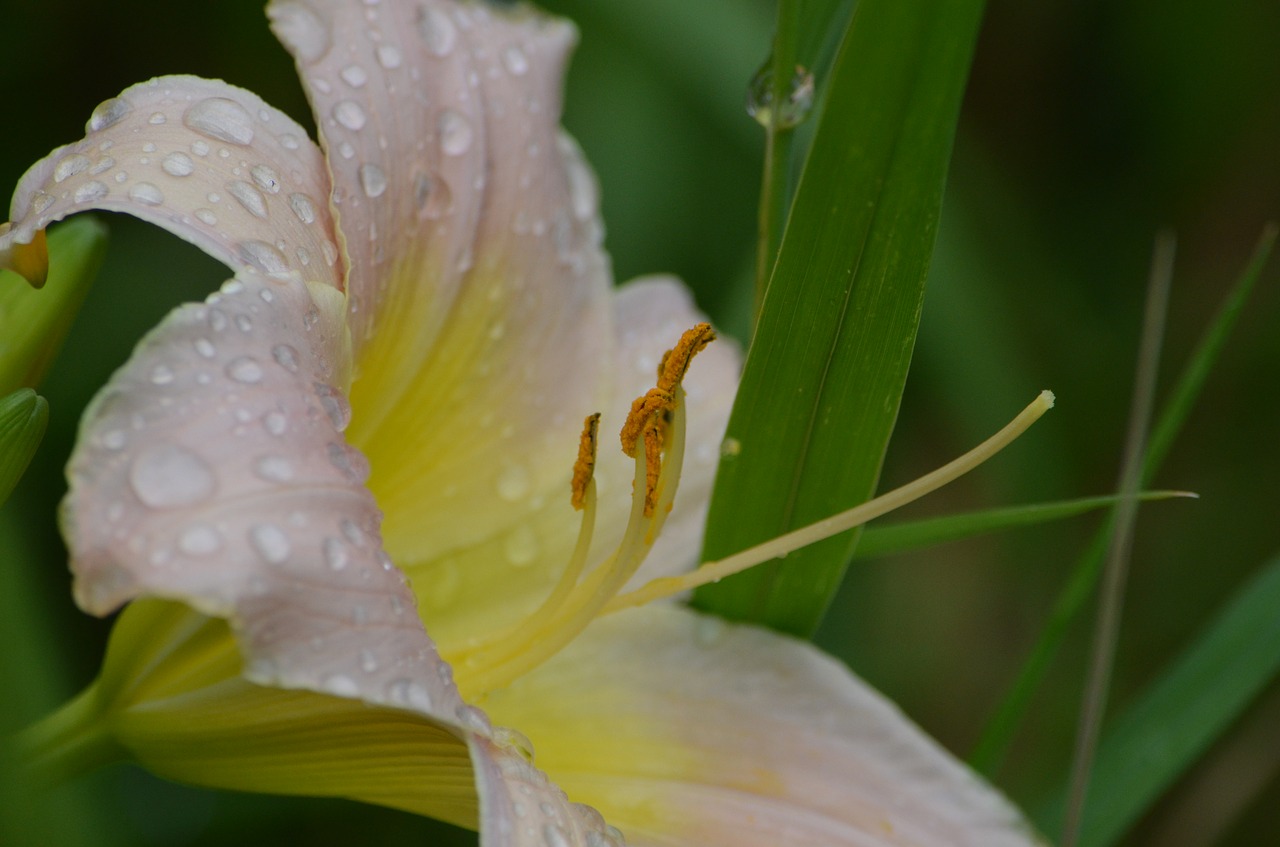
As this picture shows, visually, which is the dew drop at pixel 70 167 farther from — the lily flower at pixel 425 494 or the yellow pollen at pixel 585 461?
the yellow pollen at pixel 585 461

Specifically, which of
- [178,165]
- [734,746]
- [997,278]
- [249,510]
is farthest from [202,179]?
[997,278]

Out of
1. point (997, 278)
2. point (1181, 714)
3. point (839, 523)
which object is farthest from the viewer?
point (997, 278)

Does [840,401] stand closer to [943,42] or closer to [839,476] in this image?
[839,476]

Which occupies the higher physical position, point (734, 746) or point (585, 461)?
point (585, 461)

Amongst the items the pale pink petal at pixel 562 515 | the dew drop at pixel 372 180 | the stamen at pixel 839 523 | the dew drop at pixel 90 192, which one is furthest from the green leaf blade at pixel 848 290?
the dew drop at pixel 90 192

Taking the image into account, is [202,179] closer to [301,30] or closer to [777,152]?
[301,30]

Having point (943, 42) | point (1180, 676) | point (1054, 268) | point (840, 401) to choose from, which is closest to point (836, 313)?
point (840, 401)
